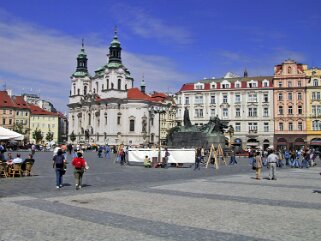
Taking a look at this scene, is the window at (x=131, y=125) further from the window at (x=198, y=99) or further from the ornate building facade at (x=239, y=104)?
the window at (x=198, y=99)

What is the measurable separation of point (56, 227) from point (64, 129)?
150120 mm

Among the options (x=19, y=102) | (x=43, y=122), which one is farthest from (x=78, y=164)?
(x=43, y=122)

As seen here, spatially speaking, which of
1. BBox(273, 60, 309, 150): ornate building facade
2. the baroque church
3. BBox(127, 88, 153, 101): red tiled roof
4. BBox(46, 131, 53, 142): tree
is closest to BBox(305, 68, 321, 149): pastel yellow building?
BBox(273, 60, 309, 150): ornate building facade

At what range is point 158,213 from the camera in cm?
1056

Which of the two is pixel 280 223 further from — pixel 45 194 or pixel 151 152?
pixel 151 152

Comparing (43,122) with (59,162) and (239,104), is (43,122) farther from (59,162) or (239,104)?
(59,162)

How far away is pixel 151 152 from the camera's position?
1212 inches

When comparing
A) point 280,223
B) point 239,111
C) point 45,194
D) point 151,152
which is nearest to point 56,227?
point 280,223

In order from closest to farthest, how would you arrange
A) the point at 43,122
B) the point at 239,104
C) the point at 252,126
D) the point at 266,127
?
the point at 266,127, the point at 252,126, the point at 239,104, the point at 43,122

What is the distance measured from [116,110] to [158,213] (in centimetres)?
9161

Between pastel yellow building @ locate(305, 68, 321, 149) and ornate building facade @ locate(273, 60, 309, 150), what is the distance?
73 centimetres

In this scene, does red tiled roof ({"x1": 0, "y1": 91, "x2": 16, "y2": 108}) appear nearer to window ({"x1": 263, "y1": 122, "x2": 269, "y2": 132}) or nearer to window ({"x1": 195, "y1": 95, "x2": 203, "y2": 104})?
window ({"x1": 195, "y1": 95, "x2": 203, "y2": 104})

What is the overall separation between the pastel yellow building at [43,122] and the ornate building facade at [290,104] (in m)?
68.4

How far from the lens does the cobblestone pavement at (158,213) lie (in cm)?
820
